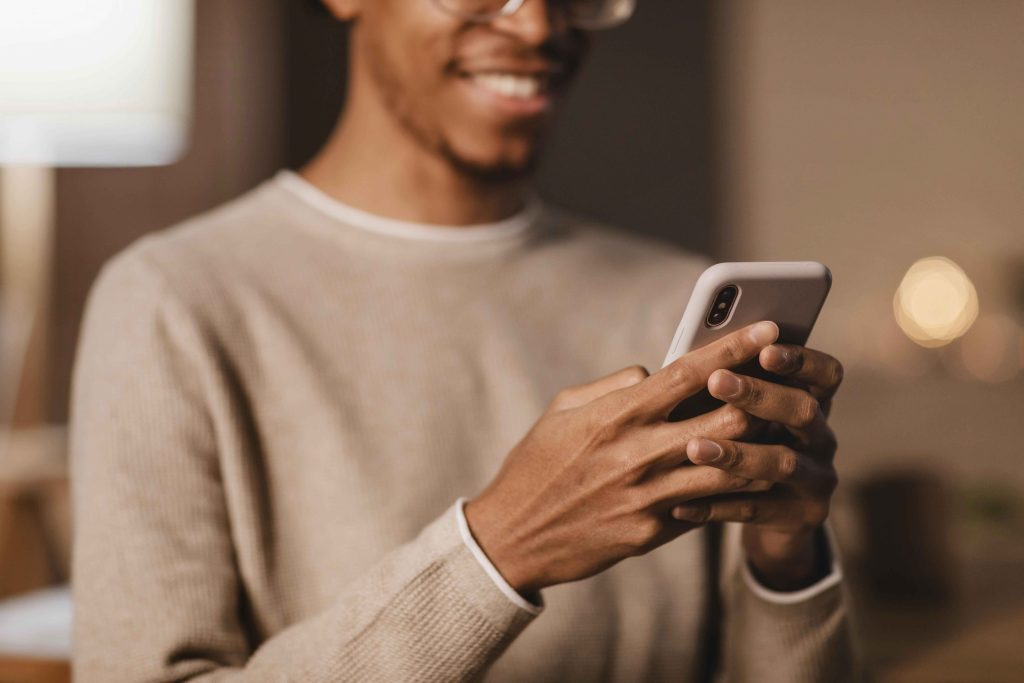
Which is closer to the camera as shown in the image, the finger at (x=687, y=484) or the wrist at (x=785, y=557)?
the finger at (x=687, y=484)

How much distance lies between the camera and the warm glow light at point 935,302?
308 centimetres

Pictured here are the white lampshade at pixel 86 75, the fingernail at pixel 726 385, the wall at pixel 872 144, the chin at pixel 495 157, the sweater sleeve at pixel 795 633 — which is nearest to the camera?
the fingernail at pixel 726 385

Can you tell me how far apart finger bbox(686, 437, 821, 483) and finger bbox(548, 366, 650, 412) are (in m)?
0.06

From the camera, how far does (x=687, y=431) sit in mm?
569

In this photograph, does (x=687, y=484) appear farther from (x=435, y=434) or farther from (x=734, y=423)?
(x=435, y=434)

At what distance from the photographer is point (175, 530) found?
29.5 inches

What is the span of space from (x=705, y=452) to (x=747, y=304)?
85 millimetres

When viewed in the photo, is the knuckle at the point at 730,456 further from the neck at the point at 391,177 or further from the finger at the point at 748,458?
the neck at the point at 391,177

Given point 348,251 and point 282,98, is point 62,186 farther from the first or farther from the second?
point 348,251

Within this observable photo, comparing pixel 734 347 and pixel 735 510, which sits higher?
pixel 734 347

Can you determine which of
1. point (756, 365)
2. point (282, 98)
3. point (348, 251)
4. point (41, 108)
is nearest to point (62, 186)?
point (282, 98)

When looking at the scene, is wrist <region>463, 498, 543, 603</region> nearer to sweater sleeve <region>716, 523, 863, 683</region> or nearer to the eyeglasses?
sweater sleeve <region>716, 523, 863, 683</region>

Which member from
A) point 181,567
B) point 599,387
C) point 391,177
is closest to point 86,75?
point 391,177

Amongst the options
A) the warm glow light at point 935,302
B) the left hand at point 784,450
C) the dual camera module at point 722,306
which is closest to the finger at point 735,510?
the left hand at point 784,450
